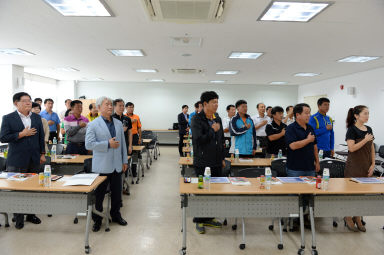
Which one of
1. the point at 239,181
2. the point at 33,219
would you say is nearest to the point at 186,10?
the point at 239,181

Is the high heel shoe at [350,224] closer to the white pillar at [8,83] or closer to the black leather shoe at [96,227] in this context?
the black leather shoe at [96,227]

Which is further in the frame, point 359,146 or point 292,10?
point 292,10

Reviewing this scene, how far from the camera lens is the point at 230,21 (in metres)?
3.55

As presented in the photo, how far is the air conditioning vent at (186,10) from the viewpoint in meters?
2.89

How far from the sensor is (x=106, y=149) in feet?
9.23

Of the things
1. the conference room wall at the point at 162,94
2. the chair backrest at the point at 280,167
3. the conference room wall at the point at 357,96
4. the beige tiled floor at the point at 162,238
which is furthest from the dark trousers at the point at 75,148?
the conference room wall at the point at 357,96

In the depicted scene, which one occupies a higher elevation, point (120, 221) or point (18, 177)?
point (18, 177)

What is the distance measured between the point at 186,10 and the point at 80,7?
4.68 ft

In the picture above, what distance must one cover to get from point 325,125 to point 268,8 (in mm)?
2192

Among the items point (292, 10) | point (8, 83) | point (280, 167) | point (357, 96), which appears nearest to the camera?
point (292, 10)

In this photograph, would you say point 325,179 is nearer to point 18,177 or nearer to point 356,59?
point 18,177

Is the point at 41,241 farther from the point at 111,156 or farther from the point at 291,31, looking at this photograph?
the point at 291,31

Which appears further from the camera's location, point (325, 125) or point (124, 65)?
point (124, 65)

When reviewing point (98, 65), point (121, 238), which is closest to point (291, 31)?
point (121, 238)
